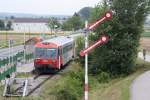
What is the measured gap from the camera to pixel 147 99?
20.7 metres

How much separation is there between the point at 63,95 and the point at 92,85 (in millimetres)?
6726

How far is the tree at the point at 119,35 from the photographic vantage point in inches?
1389

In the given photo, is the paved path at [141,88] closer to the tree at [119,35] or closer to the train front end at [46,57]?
the tree at [119,35]

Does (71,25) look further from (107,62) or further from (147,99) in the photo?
(147,99)

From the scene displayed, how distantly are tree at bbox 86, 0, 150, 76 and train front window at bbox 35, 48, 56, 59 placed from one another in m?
3.09

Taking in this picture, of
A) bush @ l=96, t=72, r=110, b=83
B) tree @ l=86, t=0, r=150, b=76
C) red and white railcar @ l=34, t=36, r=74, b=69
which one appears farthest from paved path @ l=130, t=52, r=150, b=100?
red and white railcar @ l=34, t=36, r=74, b=69

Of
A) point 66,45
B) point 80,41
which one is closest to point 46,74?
point 66,45

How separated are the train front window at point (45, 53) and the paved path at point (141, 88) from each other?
9.11m

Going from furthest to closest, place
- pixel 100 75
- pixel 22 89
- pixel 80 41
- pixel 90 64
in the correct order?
pixel 80 41, pixel 90 64, pixel 100 75, pixel 22 89

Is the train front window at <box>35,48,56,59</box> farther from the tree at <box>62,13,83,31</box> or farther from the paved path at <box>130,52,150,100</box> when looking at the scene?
the tree at <box>62,13,83,31</box>

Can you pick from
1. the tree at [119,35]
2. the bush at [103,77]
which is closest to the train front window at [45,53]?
the tree at [119,35]

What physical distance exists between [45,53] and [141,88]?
47.5 ft

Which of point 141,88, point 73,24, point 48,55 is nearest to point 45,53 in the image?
point 48,55

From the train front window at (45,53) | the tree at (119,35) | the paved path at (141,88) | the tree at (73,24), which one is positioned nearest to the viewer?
the paved path at (141,88)
